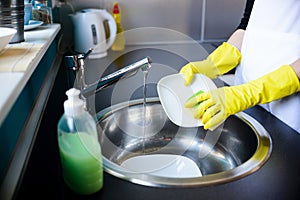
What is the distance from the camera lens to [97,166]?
0.51 metres

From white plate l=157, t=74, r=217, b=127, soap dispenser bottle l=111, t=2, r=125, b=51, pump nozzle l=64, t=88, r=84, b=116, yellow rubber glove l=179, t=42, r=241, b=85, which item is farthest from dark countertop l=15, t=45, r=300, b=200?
soap dispenser bottle l=111, t=2, r=125, b=51

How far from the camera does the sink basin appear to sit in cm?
88

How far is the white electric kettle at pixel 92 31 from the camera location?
1.78 metres

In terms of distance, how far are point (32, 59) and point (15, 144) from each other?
0.21m

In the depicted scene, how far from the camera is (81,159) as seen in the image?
1.60 ft

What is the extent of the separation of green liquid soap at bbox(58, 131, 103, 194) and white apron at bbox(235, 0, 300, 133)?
2.14ft

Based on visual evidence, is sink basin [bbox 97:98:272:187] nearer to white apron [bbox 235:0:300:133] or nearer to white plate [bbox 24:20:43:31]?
white apron [bbox 235:0:300:133]

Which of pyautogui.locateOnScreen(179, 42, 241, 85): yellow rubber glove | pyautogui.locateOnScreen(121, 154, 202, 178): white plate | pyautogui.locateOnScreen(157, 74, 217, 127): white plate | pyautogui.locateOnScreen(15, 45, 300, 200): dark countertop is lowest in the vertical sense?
pyautogui.locateOnScreen(121, 154, 202, 178): white plate

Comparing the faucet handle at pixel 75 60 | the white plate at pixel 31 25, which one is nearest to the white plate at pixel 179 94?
the faucet handle at pixel 75 60

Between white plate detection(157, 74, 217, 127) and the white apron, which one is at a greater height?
the white apron

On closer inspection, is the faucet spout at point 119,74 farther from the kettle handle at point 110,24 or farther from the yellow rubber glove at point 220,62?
the kettle handle at point 110,24

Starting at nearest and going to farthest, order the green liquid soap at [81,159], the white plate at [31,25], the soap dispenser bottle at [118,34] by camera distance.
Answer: the green liquid soap at [81,159], the white plate at [31,25], the soap dispenser bottle at [118,34]

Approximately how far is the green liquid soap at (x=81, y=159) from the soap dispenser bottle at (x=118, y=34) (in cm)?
148

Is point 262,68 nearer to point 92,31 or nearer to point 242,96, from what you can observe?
point 242,96
